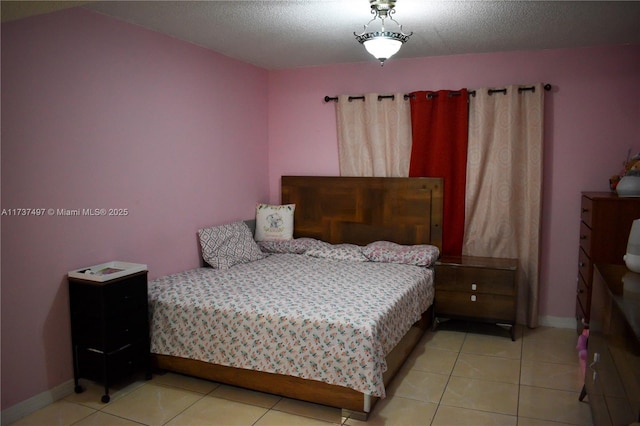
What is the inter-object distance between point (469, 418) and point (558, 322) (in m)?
1.98

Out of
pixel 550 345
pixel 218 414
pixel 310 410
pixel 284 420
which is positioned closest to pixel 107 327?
pixel 218 414

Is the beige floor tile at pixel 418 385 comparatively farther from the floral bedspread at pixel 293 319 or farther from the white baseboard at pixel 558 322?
the white baseboard at pixel 558 322

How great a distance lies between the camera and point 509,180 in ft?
13.9

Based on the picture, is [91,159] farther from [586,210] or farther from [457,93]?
[586,210]

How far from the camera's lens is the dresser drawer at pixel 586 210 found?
3.49 m

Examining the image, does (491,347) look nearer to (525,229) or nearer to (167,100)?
(525,229)

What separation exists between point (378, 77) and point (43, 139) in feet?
9.78

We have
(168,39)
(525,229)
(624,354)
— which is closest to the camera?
(624,354)

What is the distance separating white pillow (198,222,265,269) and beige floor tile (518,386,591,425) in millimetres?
2401

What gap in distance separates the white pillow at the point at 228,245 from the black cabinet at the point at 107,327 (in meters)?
0.96

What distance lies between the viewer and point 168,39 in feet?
12.2

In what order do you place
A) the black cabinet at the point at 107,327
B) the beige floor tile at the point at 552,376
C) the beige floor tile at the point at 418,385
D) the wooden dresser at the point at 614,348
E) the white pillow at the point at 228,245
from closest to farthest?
the wooden dresser at the point at 614,348
the black cabinet at the point at 107,327
the beige floor tile at the point at 418,385
the beige floor tile at the point at 552,376
the white pillow at the point at 228,245

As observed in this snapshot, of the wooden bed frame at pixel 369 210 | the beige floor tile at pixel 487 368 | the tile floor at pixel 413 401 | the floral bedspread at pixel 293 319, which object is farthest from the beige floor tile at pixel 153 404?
the beige floor tile at pixel 487 368

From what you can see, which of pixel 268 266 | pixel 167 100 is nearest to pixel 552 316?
pixel 268 266
